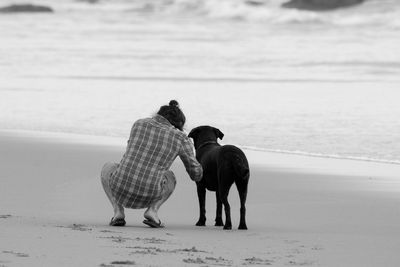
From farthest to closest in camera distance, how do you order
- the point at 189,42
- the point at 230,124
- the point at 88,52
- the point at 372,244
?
the point at 189,42 < the point at 88,52 < the point at 230,124 < the point at 372,244

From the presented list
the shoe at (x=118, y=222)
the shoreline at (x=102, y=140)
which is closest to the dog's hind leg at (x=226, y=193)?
the shoe at (x=118, y=222)

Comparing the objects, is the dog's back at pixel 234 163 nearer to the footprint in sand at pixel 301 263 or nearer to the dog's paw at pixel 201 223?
the dog's paw at pixel 201 223

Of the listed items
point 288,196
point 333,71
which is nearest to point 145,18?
point 333,71

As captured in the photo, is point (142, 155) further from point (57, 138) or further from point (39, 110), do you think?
point (39, 110)

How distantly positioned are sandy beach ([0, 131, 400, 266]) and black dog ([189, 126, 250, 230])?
272 mm

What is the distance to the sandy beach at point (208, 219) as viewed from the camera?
791 centimetres

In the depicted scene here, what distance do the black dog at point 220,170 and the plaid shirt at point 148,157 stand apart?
0.84 feet

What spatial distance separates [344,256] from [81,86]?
125ft

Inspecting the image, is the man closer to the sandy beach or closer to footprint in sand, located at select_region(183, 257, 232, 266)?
the sandy beach

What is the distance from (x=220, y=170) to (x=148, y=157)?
2.22 feet

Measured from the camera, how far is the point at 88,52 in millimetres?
82562

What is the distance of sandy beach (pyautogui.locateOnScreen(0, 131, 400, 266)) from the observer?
311 inches

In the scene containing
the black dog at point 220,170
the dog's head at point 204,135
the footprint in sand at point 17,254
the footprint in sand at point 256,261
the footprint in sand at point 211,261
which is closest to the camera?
the footprint in sand at point 17,254

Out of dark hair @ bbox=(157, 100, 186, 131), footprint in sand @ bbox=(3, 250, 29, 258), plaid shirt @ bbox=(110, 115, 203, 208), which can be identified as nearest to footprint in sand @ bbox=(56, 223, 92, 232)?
plaid shirt @ bbox=(110, 115, 203, 208)
